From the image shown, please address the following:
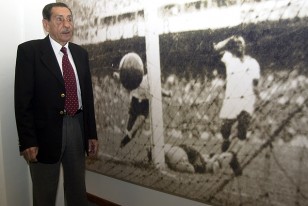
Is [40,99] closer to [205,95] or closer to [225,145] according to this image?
[205,95]

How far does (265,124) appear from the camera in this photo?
5.07 ft

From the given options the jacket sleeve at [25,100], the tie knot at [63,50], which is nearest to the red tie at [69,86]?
the tie knot at [63,50]

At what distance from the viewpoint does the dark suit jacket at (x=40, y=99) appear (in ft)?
5.89

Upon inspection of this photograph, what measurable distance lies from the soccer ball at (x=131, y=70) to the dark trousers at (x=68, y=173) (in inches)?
15.9

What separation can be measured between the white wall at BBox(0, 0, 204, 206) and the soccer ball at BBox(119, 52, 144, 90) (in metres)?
0.64

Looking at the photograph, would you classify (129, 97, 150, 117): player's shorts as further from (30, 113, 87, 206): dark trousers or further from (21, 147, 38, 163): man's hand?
A: (21, 147, 38, 163): man's hand

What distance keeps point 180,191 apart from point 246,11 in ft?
3.73

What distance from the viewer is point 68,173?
2.07 metres

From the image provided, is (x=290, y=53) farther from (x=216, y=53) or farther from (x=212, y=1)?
(x=212, y=1)

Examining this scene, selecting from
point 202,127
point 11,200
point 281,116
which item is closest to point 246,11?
point 281,116

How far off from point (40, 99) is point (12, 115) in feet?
1.26

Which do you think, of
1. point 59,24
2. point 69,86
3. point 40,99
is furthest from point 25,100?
point 59,24

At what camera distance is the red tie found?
191 cm

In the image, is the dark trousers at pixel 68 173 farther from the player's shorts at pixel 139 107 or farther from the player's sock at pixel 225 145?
the player's sock at pixel 225 145
